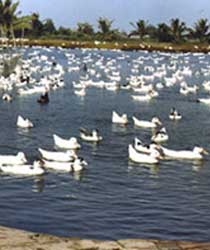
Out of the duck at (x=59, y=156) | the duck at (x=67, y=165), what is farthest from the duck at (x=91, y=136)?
the duck at (x=67, y=165)

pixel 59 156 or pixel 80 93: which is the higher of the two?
pixel 59 156

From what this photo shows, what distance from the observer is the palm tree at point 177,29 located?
150375 mm

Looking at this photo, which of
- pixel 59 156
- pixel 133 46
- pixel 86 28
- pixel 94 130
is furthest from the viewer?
pixel 86 28

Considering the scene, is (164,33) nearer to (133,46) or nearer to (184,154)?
(133,46)

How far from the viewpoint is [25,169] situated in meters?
23.7

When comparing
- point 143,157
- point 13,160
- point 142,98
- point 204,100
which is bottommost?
point 142,98

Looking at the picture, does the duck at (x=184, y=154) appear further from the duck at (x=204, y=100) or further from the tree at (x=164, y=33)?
the tree at (x=164, y=33)

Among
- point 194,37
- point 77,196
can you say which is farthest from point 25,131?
point 194,37

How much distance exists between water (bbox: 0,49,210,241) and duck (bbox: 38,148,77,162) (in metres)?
0.62

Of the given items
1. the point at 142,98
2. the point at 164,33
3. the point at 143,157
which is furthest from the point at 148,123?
the point at 164,33

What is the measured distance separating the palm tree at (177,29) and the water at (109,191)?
115 meters

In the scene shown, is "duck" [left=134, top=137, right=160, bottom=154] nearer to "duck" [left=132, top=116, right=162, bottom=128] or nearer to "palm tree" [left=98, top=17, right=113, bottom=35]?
"duck" [left=132, top=116, right=162, bottom=128]

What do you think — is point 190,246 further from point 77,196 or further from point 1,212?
point 77,196

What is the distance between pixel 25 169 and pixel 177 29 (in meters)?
132
